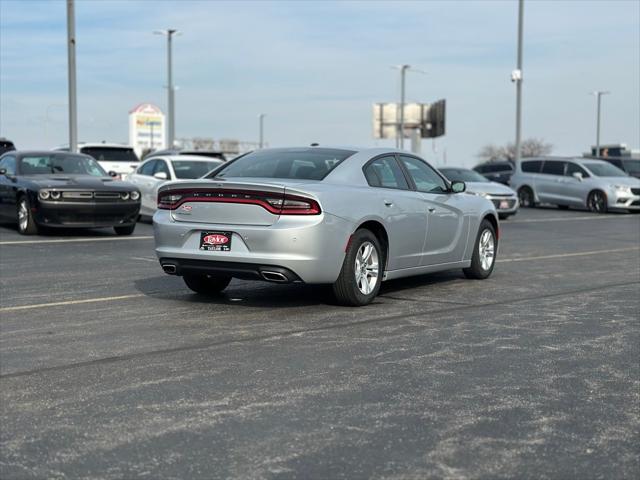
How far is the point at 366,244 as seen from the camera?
8328 millimetres

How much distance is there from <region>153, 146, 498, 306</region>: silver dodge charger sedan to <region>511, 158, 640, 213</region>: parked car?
19680 millimetres

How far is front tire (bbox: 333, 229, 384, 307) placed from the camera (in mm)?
8070

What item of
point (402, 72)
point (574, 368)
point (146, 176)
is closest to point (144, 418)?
point (574, 368)

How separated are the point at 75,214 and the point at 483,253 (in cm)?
752

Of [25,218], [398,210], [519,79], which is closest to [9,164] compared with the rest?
[25,218]

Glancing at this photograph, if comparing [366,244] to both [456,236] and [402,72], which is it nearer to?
[456,236]

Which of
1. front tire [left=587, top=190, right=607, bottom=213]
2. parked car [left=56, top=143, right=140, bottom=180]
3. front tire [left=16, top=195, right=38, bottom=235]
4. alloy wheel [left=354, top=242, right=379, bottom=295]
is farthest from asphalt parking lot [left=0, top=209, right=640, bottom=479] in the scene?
front tire [left=587, top=190, right=607, bottom=213]

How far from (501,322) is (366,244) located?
4.82 ft

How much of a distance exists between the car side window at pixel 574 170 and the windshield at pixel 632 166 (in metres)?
10.1

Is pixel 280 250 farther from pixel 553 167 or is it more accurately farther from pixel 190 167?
pixel 553 167

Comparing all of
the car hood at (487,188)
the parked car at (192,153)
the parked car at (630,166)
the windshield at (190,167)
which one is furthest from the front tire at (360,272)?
the parked car at (630,166)

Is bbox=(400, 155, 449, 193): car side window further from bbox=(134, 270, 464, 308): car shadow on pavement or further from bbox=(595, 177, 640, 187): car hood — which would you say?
bbox=(595, 177, 640, 187): car hood

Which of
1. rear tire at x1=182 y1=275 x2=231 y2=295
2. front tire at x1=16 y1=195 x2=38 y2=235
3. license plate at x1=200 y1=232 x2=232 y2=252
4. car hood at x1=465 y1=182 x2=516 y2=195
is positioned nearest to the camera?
license plate at x1=200 y1=232 x2=232 y2=252

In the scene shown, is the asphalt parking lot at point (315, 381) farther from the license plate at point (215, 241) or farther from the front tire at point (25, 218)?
the front tire at point (25, 218)
